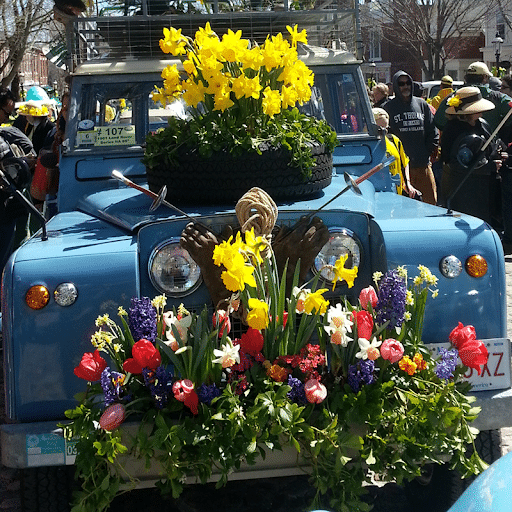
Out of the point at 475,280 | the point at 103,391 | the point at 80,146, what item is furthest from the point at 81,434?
the point at 80,146

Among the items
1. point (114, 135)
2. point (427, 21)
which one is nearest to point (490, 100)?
point (114, 135)

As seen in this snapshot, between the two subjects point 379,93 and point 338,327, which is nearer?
point 338,327

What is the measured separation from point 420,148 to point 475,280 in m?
6.47

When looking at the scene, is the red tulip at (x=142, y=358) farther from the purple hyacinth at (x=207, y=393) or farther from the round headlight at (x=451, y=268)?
the round headlight at (x=451, y=268)

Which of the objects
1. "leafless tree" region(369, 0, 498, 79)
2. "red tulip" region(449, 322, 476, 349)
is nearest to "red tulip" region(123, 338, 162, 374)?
"red tulip" region(449, 322, 476, 349)

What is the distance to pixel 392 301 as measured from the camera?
303 cm

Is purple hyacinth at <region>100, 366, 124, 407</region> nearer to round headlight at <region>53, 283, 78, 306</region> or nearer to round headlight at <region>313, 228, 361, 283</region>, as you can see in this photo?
round headlight at <region>53, 283, 78, 306</region>


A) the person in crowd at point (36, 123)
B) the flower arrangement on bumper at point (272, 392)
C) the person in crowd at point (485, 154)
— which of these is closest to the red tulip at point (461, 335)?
the flower arrangement on bumper at point (272, 392)

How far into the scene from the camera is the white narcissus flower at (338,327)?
296 centimetres

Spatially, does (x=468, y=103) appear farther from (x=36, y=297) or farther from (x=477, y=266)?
(x=36, y=297)

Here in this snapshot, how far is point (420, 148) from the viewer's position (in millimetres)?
9672

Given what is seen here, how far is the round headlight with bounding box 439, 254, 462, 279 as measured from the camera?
3.41 m

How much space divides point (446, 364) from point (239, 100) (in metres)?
1.68

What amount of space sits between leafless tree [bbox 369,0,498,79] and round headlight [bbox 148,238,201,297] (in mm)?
31375
